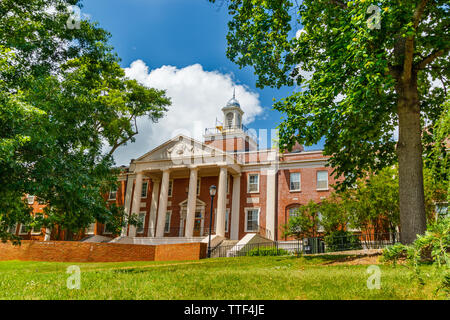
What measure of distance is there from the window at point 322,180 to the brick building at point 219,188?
3.4 inches

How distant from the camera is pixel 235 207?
34219mm

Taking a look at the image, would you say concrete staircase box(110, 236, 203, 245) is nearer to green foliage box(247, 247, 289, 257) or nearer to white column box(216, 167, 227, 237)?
white column box(216, 167, 227, 237)

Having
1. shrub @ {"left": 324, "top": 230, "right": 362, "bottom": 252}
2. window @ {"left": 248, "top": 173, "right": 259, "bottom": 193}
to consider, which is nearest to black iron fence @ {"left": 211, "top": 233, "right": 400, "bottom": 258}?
shrub @ {"left": 324, "top": 230, "right": 362, "bottom": 252}

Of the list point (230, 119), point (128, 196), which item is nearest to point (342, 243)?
point (128, 196)

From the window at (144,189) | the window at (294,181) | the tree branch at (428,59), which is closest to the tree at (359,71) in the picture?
the tree branch at (428,59)

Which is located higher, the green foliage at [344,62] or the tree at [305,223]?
the green foliage at [344,62]

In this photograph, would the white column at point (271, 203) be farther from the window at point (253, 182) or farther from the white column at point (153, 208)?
the white column at point (153, 208)

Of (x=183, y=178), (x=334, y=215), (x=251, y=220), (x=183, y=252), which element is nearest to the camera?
(x=183, y=252)

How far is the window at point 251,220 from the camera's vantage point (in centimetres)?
3303

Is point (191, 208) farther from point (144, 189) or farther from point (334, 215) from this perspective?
point (334, 215)

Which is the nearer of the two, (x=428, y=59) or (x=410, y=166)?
(x=410, y=166)

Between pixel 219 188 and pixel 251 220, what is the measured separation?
4.57 metres

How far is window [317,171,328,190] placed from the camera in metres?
31.5
